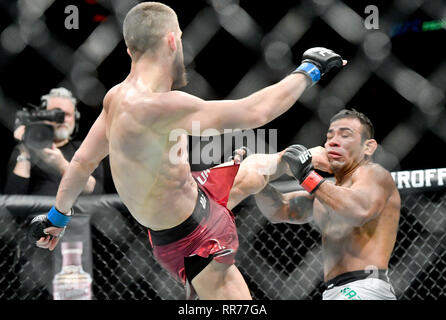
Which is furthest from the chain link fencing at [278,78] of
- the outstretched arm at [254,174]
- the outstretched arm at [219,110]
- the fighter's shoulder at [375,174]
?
the outstretched arm at [219,110]

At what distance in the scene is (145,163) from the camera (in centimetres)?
153

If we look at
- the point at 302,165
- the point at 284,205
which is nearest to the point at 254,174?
the point at 302,165

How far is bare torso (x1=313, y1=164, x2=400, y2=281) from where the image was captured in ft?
6.95

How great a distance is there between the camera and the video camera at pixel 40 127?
2326 millimetres

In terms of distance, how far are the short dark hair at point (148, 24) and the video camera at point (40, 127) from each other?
0.93 m

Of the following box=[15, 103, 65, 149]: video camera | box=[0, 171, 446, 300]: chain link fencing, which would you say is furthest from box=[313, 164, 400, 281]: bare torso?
box=[15, 103, 65, 149]: video camera

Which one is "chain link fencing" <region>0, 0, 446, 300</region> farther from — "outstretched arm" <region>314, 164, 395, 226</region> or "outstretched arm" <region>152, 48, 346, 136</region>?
"outstretched arm" <region>152, 48, 346, 136</region>

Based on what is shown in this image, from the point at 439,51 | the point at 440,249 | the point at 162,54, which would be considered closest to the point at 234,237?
the point at 162,54

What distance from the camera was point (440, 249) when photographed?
303 cm

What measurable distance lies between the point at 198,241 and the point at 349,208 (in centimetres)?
67

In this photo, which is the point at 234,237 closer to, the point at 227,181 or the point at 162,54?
the point at 227,181

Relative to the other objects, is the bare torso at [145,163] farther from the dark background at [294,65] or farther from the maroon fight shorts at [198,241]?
the dark background at [294,65]

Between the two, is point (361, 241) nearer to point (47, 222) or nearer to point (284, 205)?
point (284, 205)

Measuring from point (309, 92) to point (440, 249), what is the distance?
44.1 inches
